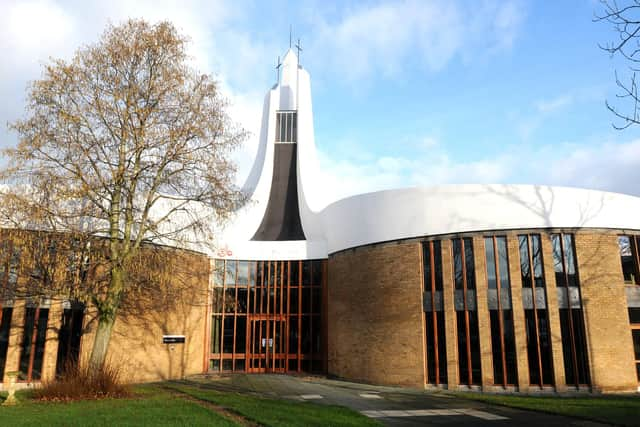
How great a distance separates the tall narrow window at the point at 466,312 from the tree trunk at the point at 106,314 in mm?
10534

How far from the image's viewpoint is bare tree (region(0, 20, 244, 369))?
460 inches

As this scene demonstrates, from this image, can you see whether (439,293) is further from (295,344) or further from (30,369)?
(30,369)

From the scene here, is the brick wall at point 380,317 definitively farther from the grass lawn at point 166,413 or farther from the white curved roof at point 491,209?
the grass lawn at point 166,413

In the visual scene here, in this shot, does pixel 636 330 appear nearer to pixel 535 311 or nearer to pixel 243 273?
pixel 535 311

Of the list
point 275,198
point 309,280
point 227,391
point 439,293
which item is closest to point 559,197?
point 439,293

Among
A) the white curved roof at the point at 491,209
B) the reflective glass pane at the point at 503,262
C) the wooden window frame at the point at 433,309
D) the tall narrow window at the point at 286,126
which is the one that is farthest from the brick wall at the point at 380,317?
the tall narrow window at the point at 286,126

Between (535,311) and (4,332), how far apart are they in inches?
653

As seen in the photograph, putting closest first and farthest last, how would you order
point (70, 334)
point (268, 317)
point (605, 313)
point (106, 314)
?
1. point (106, 314)
2. point (605, 313)
3. point (70, 334)
4. point (268, 317)

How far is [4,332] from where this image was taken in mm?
14992

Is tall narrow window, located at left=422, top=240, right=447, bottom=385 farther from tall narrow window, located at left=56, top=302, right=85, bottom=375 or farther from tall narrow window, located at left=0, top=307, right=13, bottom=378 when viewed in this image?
tall narrow window, located at left=0, top=307, right=13, bottom=378

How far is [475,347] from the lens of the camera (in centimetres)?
1590

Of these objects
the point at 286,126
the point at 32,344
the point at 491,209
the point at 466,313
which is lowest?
the point at 32,344

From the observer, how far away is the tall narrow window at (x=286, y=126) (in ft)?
88.4

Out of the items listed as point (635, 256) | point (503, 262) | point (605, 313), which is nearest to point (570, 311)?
point (605, 313)
